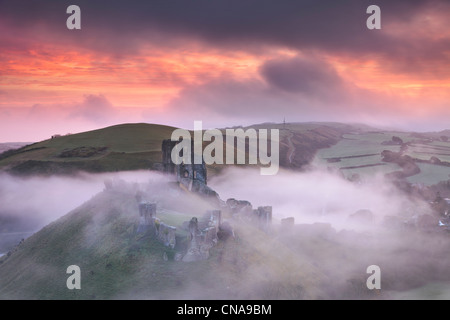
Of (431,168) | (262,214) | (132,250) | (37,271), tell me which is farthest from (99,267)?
(431,168)

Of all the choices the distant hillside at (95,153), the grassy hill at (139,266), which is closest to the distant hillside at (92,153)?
the distant hillside at (95,153)

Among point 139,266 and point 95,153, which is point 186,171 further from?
point 95,153

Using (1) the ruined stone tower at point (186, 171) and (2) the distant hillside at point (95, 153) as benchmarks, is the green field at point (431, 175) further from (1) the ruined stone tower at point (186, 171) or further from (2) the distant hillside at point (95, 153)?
(1) the ruined stone tower at point (186, 171)

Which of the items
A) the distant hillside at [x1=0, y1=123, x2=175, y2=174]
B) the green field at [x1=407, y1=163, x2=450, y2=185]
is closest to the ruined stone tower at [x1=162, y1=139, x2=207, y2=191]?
the distant hillside at [x1=0, y1=123, x2=175, y2=174]

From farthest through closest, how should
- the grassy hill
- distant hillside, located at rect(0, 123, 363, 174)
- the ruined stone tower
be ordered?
distant hillside, located at rect(0, 123, 363, 174) → the ruined stone tower → the grassy hill

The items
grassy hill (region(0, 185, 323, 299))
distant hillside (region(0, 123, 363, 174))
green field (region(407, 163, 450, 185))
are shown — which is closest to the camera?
grassy hill (region(0, 185, 323, 299))

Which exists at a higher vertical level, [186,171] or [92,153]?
[92,153]

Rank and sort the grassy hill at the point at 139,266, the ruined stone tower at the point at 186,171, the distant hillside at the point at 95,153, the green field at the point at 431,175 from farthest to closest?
1. the green field at the point at 431,175
2. the distant hillside at the point at 95,153
3. the ruined stone tower at the point at 186,171
4. the grassy hill at the point at 139,266

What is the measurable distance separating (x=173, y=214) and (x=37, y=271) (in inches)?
693

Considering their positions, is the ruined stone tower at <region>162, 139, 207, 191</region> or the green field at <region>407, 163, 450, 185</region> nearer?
the ruined stone tower at <region>162, 139, 207, 191</region>

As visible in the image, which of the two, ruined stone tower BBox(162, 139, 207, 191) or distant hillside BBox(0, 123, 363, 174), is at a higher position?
distant hillside BBox(0, 123, 363, 174)

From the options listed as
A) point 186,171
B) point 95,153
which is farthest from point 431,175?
point 95,153

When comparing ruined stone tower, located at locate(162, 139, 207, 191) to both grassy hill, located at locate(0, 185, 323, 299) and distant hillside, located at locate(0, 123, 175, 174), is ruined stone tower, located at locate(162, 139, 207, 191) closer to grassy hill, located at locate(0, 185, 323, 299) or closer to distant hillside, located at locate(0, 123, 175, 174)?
grassy hill, located at locate(0, 185, 323, 299)
